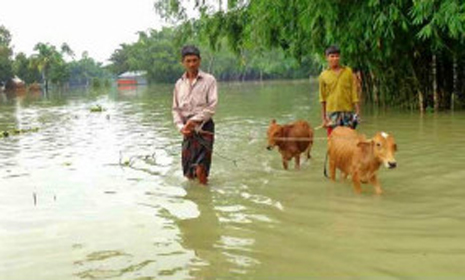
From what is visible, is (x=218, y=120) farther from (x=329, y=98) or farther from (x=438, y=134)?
(x=329, y=98)

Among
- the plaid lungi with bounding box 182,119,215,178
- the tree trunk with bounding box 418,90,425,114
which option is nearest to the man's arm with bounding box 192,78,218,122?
the plaid lungi with bounding box 182,119,215,178

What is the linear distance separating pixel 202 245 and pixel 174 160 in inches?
179

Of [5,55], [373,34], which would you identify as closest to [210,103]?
[373,34]

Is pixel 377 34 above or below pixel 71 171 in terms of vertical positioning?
above

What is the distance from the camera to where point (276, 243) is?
425 centimetres

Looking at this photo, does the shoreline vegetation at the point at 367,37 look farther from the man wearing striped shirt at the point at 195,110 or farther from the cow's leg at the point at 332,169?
the man wearing striped shirt at the point at 195,110

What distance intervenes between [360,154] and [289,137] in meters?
1.86

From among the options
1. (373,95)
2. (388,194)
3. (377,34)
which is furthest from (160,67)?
(388,194)

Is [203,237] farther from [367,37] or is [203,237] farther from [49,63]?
[49,63]

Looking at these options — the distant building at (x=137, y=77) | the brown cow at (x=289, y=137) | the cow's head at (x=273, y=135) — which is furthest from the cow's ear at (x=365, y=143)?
the distant building at (x=137, y=77)

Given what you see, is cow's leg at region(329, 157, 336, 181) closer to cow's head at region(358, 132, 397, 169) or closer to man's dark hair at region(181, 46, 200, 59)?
cow's head at region(358, 132, 397, 169)

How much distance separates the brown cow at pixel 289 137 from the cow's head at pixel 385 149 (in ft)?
6.31

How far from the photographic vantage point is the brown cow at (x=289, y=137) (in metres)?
7.29

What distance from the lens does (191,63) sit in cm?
596
